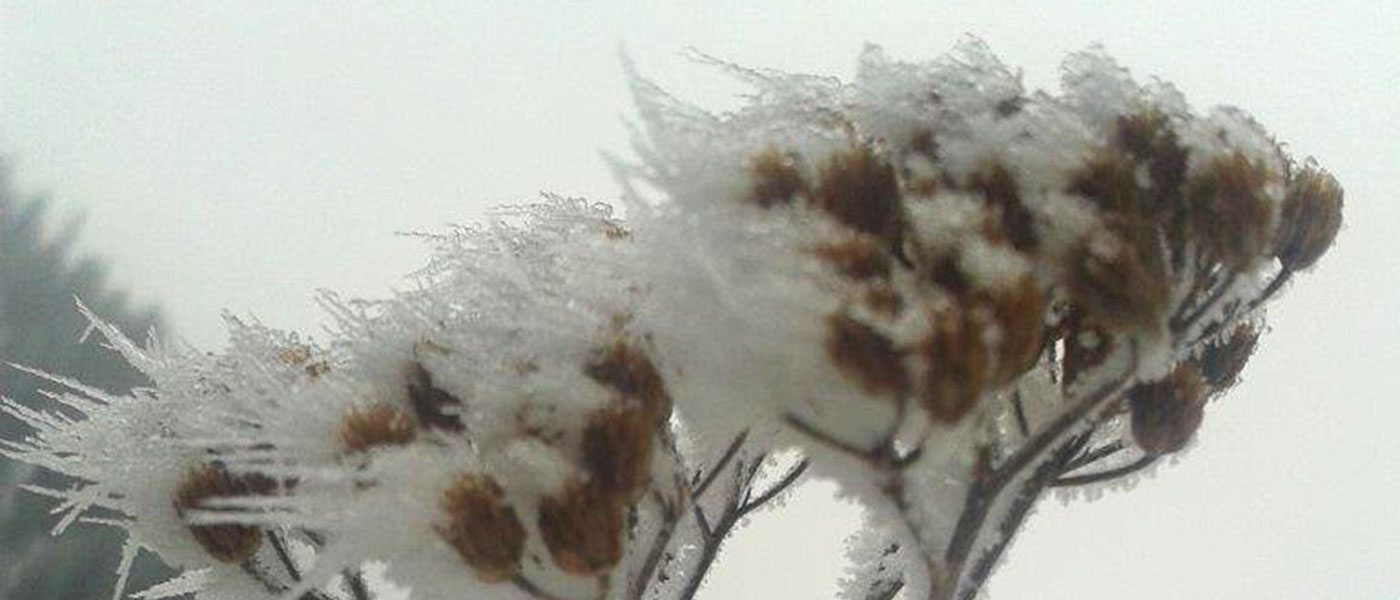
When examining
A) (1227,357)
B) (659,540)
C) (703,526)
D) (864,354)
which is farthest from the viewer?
(703,526)

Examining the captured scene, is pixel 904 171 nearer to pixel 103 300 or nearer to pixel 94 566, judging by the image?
pixel 94 566

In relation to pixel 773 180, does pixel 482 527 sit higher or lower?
lower

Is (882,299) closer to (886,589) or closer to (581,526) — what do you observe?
(581,526)

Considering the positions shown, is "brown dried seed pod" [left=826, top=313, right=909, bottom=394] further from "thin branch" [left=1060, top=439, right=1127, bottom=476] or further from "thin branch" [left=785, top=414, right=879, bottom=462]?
"thin branch" [left=1060, top=439, right=1127, bottom=476]

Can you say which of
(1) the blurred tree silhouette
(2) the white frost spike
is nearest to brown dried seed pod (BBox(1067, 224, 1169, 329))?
(2) the white frost spike

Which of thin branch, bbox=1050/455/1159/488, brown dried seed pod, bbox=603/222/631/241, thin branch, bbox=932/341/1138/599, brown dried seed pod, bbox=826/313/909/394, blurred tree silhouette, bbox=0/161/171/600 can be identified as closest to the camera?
brown dried seed pod, bbox=826/313/909/394

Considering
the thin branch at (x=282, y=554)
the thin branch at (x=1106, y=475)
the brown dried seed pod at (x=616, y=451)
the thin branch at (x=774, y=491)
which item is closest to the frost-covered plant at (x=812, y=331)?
the brown dried seed pod at (x=616, y=451)

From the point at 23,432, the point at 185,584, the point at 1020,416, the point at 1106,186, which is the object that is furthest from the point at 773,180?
the point at 23,432
